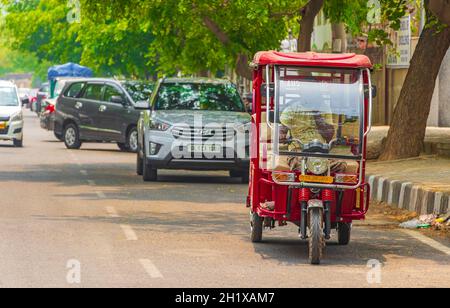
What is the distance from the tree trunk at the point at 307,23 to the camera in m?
30.1

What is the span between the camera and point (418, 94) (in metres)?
25.6

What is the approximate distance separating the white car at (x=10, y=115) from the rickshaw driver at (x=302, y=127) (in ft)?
79.0

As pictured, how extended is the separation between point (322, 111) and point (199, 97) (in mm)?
11166

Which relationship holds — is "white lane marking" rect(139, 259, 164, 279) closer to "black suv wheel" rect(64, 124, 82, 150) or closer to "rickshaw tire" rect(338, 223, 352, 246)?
"rickshaw tire" rect(338, 223, 352, 246)

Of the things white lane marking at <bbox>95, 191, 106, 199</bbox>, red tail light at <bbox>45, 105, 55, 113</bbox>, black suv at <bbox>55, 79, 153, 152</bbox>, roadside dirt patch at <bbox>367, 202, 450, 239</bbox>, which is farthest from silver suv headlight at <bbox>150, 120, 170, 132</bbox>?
red tail light at <bbox>45, 105, 55, 113</bbox>

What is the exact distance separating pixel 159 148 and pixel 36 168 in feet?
14.9

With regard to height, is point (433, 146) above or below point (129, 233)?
below

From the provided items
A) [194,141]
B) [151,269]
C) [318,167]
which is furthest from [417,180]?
[151,269]

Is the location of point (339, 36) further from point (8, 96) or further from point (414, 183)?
point (414, 183)

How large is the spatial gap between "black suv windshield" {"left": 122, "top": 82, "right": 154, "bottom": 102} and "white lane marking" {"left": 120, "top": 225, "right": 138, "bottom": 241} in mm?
19754

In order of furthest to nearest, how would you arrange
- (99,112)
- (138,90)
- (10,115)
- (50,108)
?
(50,108) → (10,115) → (138,90) → (99,112)

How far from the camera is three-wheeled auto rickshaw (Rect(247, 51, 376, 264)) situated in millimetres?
13938

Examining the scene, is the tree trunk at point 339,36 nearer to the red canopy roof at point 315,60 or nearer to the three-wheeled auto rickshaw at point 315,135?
A: the red canopy roof at point 315,60

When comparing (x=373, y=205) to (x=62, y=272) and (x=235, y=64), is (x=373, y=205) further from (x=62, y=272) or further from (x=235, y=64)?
(x=235, y=64)
